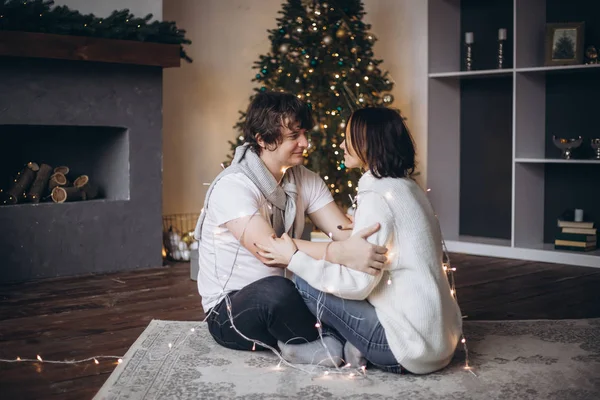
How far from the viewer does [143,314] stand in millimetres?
3291

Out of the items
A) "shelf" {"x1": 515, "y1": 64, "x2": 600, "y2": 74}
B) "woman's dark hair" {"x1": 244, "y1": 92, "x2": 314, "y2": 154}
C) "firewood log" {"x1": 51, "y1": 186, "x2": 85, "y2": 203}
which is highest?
"shelf" {"x1": 515, "y1": 64, "x2": 600, "y2": 74}

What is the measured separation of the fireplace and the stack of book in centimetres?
254

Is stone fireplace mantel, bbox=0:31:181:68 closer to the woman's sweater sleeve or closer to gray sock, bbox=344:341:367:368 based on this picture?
the woman's sweater sleeve

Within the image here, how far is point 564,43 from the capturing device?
185 inches

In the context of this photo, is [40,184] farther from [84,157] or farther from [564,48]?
[564,48]

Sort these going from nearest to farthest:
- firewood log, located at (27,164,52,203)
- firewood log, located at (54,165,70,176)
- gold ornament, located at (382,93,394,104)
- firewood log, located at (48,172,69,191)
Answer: firewood log, located at (27,164,52,203) → firewood log, located at (48,172,69,191) → firewood log, located at (54,165,70,176) → gold ornament, located at (382,93,394,104)

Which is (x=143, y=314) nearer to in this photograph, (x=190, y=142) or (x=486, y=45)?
(x=190, y=142)

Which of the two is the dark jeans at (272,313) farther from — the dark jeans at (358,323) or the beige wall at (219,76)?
the beige wall at (219,76)

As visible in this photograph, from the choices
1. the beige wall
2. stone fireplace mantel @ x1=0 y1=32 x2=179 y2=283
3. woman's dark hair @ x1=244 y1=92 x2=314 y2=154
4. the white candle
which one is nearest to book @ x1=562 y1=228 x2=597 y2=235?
the beige wall

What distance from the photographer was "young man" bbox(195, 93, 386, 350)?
2.42m

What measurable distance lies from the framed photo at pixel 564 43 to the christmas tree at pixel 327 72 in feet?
3.41

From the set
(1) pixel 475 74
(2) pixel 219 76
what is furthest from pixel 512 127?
(2) pixel 219 76

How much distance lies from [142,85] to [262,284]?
2382 mm

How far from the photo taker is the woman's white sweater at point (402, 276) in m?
2.21
